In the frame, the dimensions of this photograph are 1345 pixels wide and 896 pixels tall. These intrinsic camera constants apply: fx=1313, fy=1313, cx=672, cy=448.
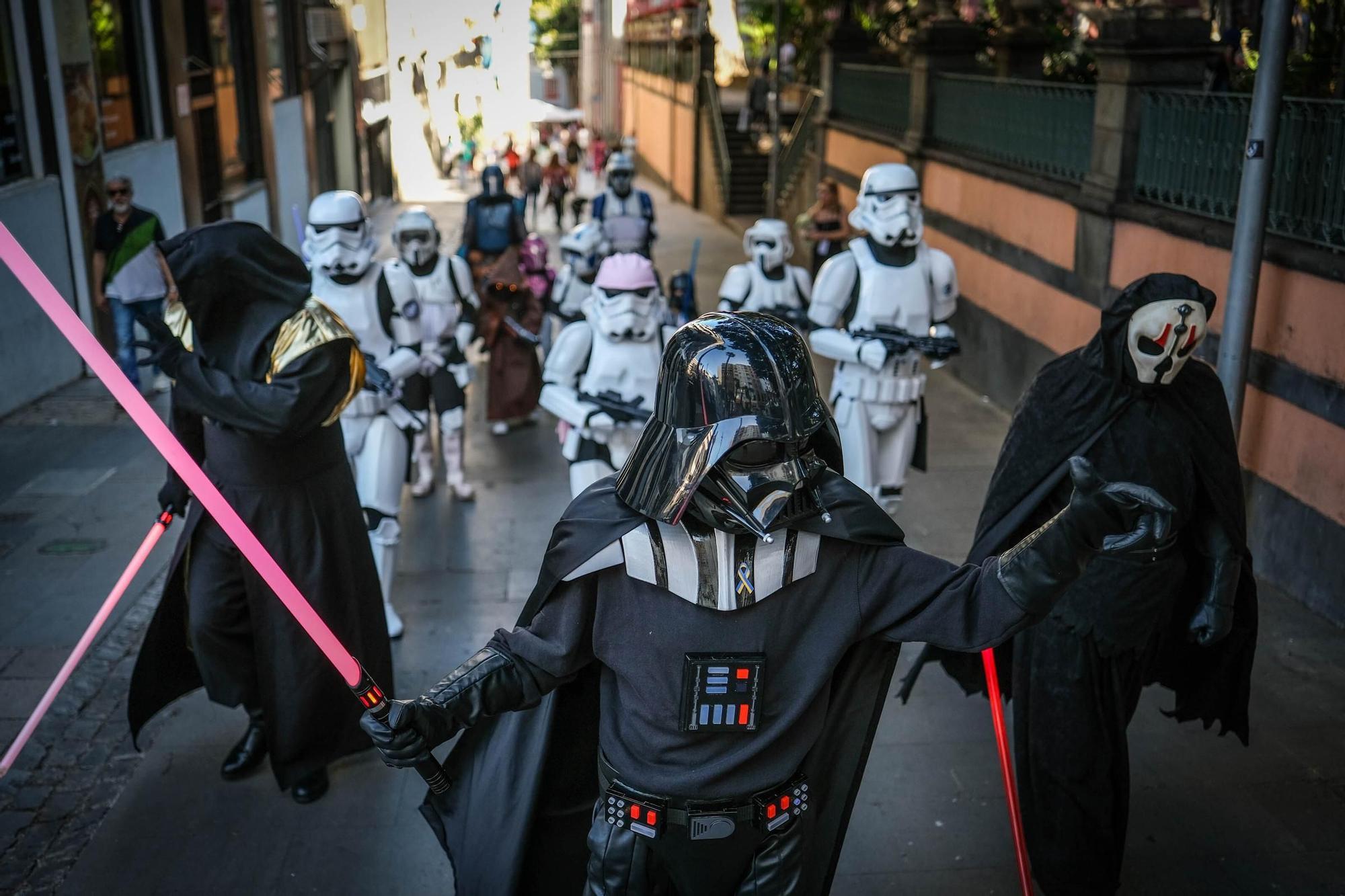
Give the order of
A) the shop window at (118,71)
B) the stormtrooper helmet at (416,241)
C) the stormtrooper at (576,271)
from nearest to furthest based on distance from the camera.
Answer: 1. the stormtrooper helmet at (416,241)
2. the stormtrooper at (576,271)
3. the shop window at (118,71)

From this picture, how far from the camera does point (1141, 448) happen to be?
13.2 feet

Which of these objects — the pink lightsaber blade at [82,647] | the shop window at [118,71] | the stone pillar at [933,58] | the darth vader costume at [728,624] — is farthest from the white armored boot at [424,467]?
the stone pillar at [933,58]

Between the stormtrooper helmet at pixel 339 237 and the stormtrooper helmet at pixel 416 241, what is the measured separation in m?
1.55

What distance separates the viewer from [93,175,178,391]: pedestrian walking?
992cm

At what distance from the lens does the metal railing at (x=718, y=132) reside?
24.4 meters

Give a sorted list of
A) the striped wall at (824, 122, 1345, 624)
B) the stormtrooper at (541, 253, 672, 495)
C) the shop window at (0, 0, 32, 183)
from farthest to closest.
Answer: the shop window at (0, 0, 32, 183), the striped wall at (824, 122, 1345, 624), the stormtrooper at (541, 253, 672, 495)

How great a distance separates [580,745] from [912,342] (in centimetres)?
391

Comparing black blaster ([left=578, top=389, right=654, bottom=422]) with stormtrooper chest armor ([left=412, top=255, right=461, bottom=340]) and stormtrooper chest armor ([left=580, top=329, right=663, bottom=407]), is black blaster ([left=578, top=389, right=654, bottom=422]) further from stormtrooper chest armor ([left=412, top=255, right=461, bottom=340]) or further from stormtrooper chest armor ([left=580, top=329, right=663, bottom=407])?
stormtrooper chest armor ([left=412, top=255, right=461, bottom=340])

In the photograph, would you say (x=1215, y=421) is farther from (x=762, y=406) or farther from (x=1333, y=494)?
(x=1333, y=494)

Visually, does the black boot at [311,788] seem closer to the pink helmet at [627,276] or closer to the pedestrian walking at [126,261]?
the pink helmet at [627,276]

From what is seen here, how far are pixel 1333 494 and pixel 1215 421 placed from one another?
284 cm

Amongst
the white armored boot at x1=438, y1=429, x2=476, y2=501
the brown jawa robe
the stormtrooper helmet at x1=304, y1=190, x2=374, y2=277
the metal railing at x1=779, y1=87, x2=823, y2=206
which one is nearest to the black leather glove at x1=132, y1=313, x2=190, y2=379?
the stormtrooper helmet at x1=304, y1=190, x2=374, y2=277

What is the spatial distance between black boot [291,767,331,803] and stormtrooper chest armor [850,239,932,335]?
354 cm

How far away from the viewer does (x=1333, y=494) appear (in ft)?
21.2
